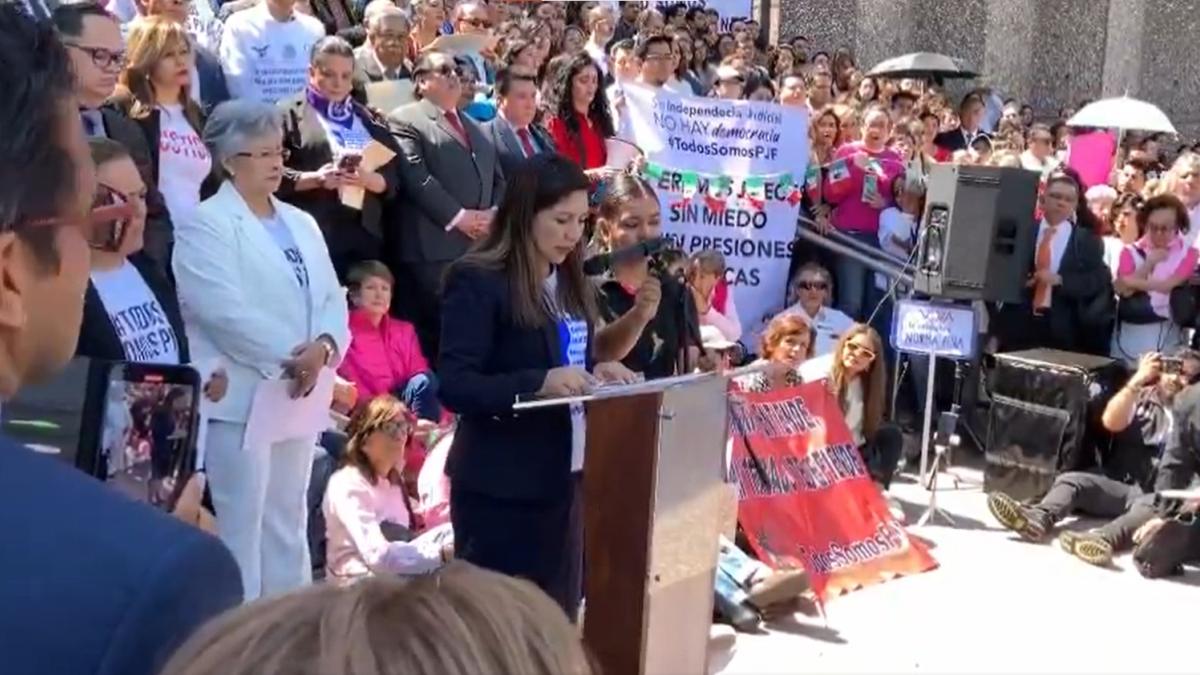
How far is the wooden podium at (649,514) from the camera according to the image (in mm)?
3381

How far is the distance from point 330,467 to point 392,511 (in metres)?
0.31

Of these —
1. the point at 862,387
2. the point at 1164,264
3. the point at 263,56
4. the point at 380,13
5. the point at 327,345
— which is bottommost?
the point at 862,387

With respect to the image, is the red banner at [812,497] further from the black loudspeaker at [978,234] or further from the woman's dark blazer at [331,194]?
the woman's dark blazer at [331,194]

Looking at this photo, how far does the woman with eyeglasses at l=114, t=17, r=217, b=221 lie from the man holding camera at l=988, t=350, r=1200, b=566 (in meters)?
3.98

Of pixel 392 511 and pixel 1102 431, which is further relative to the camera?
pixel 1102 431

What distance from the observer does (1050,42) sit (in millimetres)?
20000

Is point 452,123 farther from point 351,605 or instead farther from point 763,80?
point 351,605

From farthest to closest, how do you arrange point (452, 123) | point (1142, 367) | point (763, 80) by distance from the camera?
1. point (763, 80)
2. point (1142, 367)
3. point (452, 123)

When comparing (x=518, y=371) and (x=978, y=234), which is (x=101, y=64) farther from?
(x=978, y=234)

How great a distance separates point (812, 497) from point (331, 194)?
2.43m

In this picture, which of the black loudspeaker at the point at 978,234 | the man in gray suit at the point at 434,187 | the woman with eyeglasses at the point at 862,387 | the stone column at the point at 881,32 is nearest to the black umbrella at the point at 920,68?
the stone column at the point at 881,32

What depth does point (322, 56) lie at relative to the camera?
5840mm

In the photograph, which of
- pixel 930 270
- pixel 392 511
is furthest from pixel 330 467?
pixel 930 270

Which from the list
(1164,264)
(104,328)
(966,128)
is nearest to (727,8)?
(966,128)
